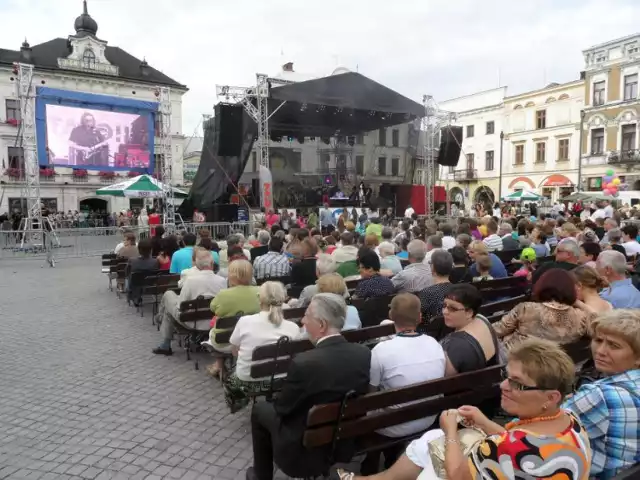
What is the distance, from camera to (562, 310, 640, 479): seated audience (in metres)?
1.90

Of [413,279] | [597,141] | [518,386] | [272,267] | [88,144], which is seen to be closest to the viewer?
[518,386]

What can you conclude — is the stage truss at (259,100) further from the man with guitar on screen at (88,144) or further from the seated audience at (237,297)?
the seated audience at (237,297)

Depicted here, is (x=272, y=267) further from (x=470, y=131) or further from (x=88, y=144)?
(x=470, y=131)

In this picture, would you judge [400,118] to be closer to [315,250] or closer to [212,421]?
[315,250]

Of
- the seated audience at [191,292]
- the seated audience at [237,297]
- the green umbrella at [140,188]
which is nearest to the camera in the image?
the seated audience at [237,297]

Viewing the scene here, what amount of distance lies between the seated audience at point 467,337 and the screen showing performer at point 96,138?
15.4m

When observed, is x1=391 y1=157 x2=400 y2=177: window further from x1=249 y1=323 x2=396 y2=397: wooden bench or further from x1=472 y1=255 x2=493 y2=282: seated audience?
x1=249 y1=323 x2=396 y2=397: wooden bench

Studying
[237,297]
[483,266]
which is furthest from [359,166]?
[237,297]

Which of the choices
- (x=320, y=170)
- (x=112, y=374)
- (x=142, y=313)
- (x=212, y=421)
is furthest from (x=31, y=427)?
(x=320, y=170)

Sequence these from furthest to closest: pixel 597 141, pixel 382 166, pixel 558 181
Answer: pixel 558 181, pixel 597 141, pixel 382 166

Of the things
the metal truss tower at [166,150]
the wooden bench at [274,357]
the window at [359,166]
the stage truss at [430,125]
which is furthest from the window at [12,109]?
the wooden bench at [274,357]

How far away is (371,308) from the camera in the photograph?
4648 millimetres

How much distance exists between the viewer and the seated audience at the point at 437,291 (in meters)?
4.08

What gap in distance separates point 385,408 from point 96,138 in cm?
1602
